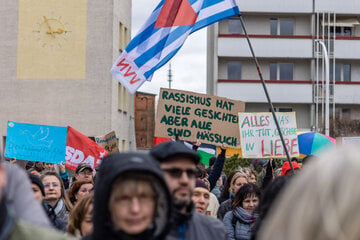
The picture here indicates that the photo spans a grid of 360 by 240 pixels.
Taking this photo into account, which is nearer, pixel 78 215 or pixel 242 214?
pixel 78 215

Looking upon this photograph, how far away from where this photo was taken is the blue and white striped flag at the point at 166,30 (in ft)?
37.5

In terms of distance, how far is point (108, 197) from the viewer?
11.8ft

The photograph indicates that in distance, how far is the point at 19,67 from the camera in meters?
38.5

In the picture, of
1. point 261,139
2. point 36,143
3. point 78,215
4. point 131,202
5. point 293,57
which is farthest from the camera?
point 293,57

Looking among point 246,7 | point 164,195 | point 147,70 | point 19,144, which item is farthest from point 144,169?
point 246,7

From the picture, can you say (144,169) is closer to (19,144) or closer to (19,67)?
(19,144)

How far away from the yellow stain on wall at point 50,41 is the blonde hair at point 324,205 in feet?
121

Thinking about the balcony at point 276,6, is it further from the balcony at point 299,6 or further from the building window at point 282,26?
the building window at point 282,26

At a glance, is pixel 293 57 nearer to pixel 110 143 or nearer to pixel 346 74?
pixel 346 74

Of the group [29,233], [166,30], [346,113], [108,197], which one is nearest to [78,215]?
[108,197]

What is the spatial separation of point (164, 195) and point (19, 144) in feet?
43.8

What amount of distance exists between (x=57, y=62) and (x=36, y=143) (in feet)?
73.9

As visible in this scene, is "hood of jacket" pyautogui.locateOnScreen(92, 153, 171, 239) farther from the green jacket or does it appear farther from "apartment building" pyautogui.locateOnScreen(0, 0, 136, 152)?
"apartment building" pyautogui.locateOnScreen(0, 0, 136, 152)

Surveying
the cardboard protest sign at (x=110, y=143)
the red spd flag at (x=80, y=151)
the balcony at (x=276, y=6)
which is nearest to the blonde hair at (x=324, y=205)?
the red spd flag at (x=80, y=151)
